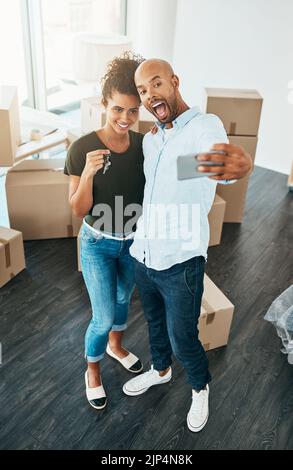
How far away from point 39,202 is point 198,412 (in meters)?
1.57

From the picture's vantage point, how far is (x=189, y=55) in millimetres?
4223

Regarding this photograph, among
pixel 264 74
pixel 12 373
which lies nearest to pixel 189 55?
pixel 264 74

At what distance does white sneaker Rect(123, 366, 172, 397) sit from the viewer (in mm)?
1997

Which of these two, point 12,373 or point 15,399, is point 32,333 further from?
point 15,399

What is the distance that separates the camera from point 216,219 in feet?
9.75

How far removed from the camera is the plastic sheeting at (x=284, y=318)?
2.21 m

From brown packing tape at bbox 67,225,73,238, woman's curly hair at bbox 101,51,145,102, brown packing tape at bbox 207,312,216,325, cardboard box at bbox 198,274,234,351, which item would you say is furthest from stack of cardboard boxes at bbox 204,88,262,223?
woman's curly hair at bbox 101,51,145,102

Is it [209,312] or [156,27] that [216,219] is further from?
[156,27]

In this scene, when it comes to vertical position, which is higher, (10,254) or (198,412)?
(10,254)

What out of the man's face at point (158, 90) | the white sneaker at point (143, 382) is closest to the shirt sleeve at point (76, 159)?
the man's face at point (158, 90)

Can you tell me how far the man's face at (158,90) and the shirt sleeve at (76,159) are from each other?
11.2 inches

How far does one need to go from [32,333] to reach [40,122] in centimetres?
160

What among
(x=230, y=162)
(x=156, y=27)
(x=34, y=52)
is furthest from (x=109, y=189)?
(x=156, y=27)
